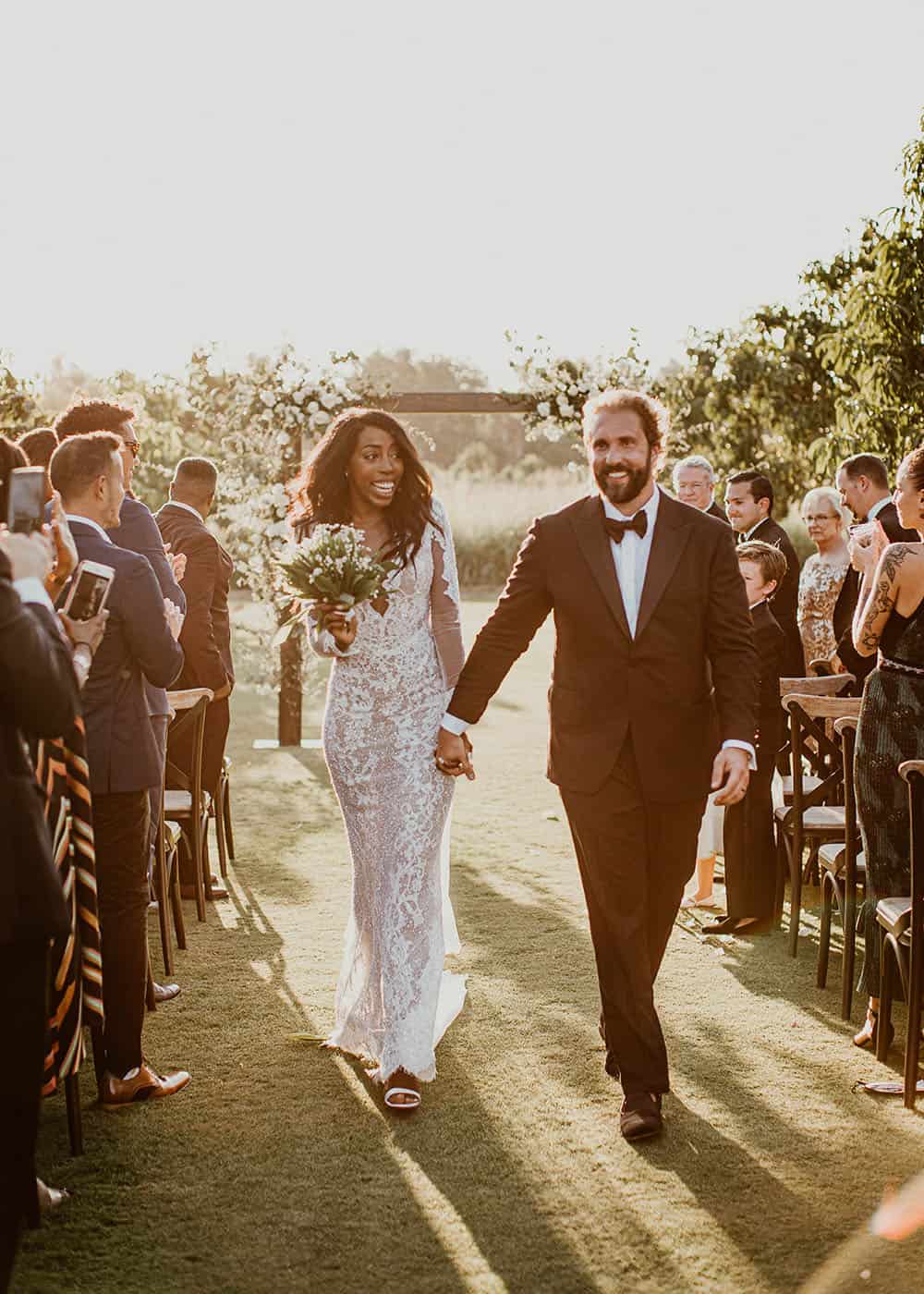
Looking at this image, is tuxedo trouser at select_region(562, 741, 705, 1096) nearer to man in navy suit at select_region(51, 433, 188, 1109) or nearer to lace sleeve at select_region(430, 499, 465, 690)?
lace sleeve at select_region(430, 499, 465, 690)

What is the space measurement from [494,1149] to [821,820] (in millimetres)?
2512

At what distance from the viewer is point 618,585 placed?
4.00m

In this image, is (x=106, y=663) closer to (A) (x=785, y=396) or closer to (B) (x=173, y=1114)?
(B) (x=173, y=1114)

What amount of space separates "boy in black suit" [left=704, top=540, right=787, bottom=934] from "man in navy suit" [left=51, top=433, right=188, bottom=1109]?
288cm

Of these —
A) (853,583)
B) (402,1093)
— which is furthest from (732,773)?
(853,583)

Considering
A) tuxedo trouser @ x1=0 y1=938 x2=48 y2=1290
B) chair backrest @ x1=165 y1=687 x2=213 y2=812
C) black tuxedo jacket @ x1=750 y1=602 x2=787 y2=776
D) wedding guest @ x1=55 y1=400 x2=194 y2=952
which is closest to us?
tuxedo trouser @ x1=0 y1=938 x2=48 y2=1290

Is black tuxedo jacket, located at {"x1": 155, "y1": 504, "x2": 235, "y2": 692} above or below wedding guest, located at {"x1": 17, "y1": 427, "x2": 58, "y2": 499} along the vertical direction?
below

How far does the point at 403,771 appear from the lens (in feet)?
14.6

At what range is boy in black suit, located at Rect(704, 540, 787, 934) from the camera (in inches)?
242

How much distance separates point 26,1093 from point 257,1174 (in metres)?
1.41

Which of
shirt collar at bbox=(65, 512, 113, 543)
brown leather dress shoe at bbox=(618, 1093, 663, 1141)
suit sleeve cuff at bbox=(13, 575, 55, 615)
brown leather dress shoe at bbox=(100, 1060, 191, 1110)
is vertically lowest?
brown leather dress shoe at bbox=(100, 1060, 191, 1110)

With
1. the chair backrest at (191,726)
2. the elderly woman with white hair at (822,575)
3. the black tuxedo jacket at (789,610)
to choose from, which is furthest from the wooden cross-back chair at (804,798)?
the chair backrest at (191,726)

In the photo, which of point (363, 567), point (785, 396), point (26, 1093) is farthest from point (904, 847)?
point (785, 396)

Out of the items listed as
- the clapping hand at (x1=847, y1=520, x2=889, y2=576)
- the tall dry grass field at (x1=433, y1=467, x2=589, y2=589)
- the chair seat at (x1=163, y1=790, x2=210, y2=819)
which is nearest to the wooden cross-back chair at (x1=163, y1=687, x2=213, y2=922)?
the chair seat at (x1=163, y1=790, x2=210, y2=819)
